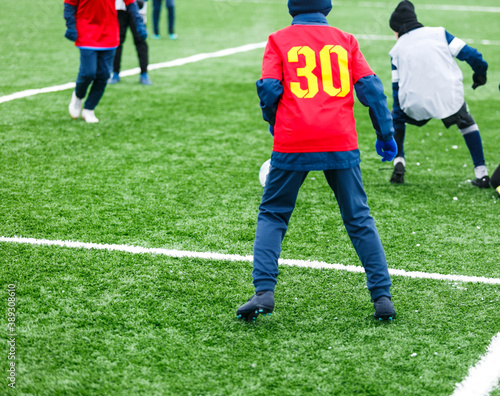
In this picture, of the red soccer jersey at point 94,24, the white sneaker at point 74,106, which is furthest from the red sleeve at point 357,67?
the white sneaker at point 74,106

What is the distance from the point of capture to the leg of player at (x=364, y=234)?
3.61 meters

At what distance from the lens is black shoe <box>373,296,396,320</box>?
364 centimetres

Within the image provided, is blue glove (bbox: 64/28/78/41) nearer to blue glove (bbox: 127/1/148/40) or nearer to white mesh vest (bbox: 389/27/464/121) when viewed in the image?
blue glove (bbox: 127/1/148/40)

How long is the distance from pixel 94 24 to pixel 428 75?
3.81 meters

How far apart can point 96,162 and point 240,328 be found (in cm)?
343

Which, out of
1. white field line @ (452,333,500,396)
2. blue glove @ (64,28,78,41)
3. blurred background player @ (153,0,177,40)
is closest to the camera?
white field line @ (452,333,500,396)

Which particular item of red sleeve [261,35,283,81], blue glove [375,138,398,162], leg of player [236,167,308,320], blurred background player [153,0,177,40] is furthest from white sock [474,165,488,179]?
blurred background player [153,0,177,40]

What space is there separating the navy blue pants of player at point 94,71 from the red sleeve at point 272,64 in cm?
447

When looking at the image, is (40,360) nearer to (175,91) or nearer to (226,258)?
(226,258)

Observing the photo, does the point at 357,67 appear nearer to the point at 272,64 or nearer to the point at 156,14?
the point at 272,64

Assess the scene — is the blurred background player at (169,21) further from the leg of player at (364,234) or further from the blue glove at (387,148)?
the leg of player at (364,234)

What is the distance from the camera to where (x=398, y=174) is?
20.7 feet

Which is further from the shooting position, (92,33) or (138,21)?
(138,21)

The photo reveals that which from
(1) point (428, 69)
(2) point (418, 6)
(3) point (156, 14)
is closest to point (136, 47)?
(3) point (156, 14)
